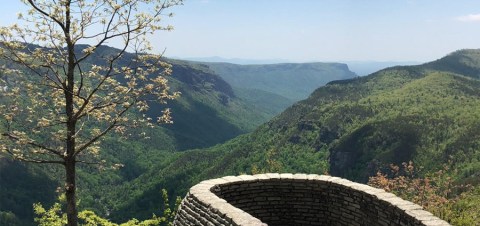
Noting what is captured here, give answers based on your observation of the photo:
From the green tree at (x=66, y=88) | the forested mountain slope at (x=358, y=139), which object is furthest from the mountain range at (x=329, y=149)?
the green tree at (x=66, y=88)

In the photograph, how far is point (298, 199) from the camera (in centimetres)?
1463

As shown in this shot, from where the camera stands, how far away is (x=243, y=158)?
146 m

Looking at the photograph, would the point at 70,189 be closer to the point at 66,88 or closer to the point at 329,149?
the point at 66,88

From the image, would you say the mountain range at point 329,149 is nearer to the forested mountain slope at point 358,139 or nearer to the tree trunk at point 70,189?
the forested mountain slope at point 358,139

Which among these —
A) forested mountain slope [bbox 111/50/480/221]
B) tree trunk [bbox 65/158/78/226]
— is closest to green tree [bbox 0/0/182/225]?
tree trunk [bbox 65/158/78/226]

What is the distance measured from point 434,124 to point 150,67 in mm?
108526

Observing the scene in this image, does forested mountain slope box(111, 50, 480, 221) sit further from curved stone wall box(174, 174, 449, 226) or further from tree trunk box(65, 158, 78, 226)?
tree trunk box(65, 158, 78, 226)

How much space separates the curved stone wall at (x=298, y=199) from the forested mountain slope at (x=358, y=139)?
72927 millimetres

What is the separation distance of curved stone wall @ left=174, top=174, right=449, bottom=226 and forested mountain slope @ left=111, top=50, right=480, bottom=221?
239 feet

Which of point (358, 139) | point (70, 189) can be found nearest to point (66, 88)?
point (70, 189)

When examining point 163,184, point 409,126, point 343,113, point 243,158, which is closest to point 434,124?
point 409,126

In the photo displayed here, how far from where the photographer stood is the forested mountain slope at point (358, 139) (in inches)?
4075

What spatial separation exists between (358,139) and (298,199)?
117 m

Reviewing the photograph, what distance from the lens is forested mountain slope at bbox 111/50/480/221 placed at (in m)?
104
